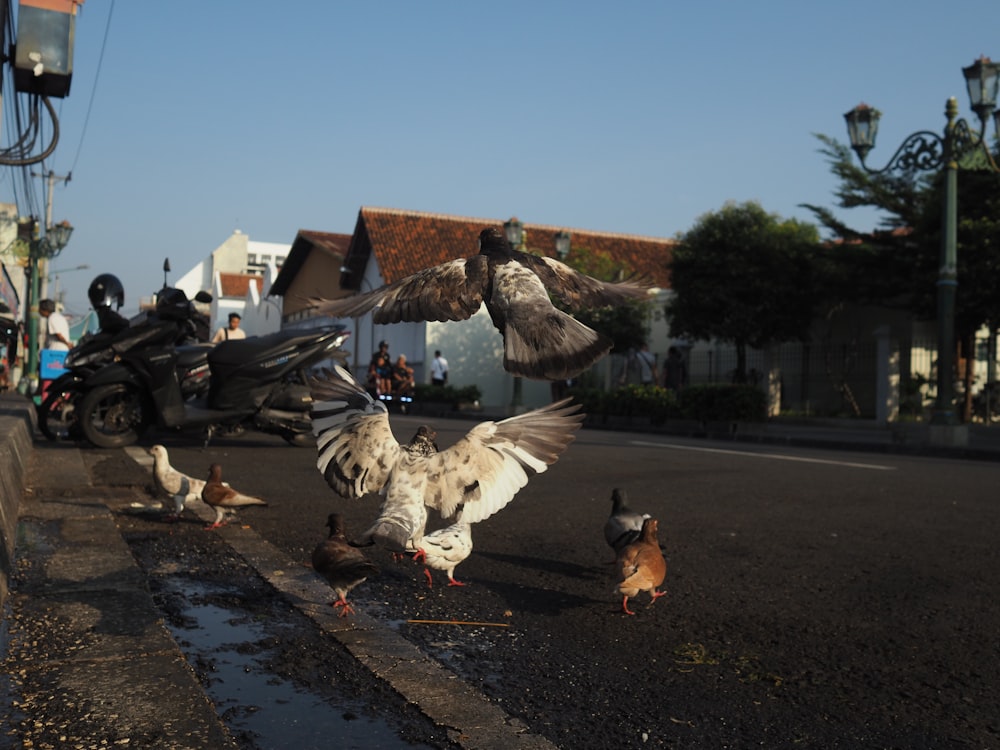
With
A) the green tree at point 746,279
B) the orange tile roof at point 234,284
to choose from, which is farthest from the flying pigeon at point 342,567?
the orange tile roof at point 234,284

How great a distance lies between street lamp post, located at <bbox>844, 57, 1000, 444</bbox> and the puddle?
46.4ft

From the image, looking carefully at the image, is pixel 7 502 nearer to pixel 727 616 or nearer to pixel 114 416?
pixel 727 616

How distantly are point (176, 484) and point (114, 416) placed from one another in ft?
14.6

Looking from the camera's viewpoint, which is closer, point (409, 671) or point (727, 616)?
point (409, 671)

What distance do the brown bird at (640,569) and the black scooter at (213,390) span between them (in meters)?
6.29

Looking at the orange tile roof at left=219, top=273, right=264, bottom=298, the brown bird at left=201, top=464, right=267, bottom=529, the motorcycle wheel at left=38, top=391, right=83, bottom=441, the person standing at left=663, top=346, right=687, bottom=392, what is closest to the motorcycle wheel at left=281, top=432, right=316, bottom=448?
the motorcycle wheel at left=38, top=391, right=83, bottom=441

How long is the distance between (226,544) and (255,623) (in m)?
1.76

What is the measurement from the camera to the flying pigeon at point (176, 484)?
637 cm

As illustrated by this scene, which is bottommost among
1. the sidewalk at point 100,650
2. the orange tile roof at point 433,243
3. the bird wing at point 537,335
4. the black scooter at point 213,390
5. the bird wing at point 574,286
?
the sidewalk at point 100,650

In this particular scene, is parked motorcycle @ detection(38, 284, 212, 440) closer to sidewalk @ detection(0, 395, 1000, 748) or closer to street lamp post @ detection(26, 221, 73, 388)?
sidewalk @ detection(0, 395, 1000, 748)

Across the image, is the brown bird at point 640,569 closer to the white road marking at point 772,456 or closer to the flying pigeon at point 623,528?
the flying pigeon at point 623,528

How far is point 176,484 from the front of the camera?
6445mm

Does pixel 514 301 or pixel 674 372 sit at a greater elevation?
pixel 514 301

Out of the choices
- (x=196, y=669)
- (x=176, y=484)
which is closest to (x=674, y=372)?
(x=176, y=484)
